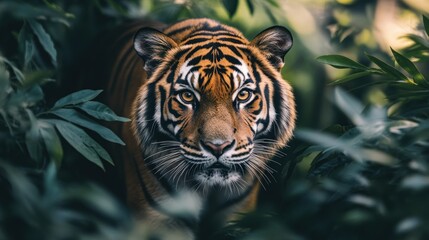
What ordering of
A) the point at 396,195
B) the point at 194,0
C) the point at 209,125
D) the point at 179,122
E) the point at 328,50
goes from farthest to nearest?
1. the point at 328,50
2. the point at 194,0
3. the point at 179,122
4. the point at 209,125
5. the point at 396,195

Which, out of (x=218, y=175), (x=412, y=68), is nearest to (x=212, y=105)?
(x=218, y=175)

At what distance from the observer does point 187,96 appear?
10.8 ft

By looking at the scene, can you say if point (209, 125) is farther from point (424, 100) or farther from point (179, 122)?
point (424, 100)

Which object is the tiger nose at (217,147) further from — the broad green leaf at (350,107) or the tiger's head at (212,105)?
the broad green leaf at (350,107)

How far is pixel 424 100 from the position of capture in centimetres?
320

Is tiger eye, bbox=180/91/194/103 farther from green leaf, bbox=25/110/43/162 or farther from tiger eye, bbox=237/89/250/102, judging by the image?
green leaf, bbox=25/110/43/162

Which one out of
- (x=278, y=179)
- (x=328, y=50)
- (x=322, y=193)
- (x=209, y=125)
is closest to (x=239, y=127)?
(x=209, y=125)

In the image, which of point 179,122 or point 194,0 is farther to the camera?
point 194,0

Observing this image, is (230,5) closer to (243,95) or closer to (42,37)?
(243,95)

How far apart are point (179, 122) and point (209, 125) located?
237 mm

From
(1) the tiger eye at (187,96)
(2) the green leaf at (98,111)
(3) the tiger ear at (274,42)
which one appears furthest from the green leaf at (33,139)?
(3) the tiger ear at (274,42)

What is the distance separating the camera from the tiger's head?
10.4 feet

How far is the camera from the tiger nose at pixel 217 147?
3.11 m

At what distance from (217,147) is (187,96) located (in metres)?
0.30
